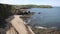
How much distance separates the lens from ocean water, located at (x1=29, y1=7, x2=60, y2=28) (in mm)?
1626

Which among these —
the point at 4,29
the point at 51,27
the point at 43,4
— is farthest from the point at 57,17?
the point at 4,29

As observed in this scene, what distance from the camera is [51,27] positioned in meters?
1.64

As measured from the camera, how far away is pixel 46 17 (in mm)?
1650

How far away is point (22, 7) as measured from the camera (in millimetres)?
1728

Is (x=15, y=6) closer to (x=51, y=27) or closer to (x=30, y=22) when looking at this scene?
(x=30, y=22)

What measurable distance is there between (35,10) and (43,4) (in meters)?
0.13

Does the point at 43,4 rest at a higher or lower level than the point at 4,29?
higher

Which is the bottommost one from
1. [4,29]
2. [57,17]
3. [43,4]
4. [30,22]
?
[4,29]

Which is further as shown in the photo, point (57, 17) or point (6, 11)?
point (6, 11)

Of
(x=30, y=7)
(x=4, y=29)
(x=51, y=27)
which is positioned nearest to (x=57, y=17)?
(x=51, y=27)

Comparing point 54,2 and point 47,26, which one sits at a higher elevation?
point 54,2

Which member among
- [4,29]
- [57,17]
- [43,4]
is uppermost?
[43,4]

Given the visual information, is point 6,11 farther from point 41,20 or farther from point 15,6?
point 41,20

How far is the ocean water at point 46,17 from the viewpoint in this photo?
1.63 meters
